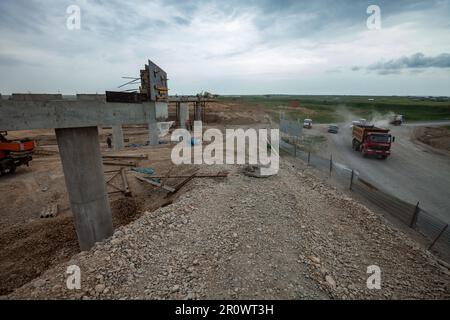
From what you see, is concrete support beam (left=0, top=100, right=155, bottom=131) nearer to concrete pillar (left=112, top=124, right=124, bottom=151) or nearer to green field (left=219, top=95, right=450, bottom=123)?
concrete pillar (left=112, top=124, right=124, bottom=151)

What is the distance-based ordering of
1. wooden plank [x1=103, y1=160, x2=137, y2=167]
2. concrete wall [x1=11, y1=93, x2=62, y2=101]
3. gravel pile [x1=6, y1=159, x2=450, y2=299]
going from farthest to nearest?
wooden plank [x1=103, y1=160, x2=137, y2=167]
concrete wall [x1=11, y1=93, x2=62, y2=101]
gravel pile [x1=6, y1=159, x2=450, y2=299]

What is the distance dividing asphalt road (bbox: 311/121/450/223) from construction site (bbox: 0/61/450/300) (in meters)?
4.40

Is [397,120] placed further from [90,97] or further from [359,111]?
[90,97]

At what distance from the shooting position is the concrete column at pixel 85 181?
26.2 ft

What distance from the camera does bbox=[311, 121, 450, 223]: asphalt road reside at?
14.2 meters

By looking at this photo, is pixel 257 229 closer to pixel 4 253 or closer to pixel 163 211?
pixel 163 211

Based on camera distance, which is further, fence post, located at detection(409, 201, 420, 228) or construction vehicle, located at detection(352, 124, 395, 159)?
construction vehicle, located at detection(352, 124, 395, 159)

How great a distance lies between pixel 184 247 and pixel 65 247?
6.29 m

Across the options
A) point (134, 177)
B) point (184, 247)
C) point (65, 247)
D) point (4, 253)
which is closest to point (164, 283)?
point (184, 247)

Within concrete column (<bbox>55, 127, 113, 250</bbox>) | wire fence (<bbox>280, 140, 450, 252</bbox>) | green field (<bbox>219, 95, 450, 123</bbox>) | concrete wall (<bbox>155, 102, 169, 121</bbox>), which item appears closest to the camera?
concrete column (<bbox>55, 127, 113, 250</bbox>)

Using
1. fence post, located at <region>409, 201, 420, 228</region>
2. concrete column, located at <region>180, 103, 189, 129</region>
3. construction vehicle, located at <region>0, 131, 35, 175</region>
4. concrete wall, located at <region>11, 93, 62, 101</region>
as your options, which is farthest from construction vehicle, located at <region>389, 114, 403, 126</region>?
construction vehicle, located at <region>0, 131, 35, 175</region>

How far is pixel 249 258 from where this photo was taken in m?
6.60

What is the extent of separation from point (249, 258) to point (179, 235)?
2650mm
